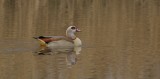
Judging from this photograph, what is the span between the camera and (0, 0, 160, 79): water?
11852 mm

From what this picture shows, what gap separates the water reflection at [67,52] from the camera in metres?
13.2

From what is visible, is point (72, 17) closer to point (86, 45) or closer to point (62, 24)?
point (62, 24)

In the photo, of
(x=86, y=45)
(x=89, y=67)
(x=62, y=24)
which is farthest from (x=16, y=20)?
(x=89, y=67)

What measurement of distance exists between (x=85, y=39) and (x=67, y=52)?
6.30 feet

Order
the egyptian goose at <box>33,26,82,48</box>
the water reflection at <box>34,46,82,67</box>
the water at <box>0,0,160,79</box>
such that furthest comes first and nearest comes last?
the egyptian goose at <box>33,26,82,48</box>, the water reflection at <box>34,46,82,67</box>, the water at <box>0,0,160,79</box>

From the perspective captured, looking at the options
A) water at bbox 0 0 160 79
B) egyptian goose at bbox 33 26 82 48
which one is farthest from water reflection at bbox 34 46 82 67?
egyptian goose at bbox 33 26 82 48

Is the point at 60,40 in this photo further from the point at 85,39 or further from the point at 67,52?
the point at 85,39

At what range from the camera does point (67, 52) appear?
14539mm

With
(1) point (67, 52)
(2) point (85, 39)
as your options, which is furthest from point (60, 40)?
(2) point (85, 39)

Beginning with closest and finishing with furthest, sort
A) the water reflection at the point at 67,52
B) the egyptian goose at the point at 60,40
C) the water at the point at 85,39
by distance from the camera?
the water at the point at 85,39
the water reflection at the point at 67,52
the egyptian goose at the point at 60,40

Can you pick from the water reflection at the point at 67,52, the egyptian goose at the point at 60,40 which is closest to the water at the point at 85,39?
the water reflection at the point at 67,52

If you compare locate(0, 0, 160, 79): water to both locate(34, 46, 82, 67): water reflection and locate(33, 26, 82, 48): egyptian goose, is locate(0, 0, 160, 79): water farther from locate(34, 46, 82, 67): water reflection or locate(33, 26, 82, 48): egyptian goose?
locate(33, 26, 82, 48): egyptian goose

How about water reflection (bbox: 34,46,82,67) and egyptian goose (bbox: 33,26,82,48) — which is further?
egyptian goose (bbox: 33,26,82,48)

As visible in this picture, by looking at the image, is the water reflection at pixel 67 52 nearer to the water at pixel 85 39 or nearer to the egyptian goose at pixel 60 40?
the water at pixel 85 39
